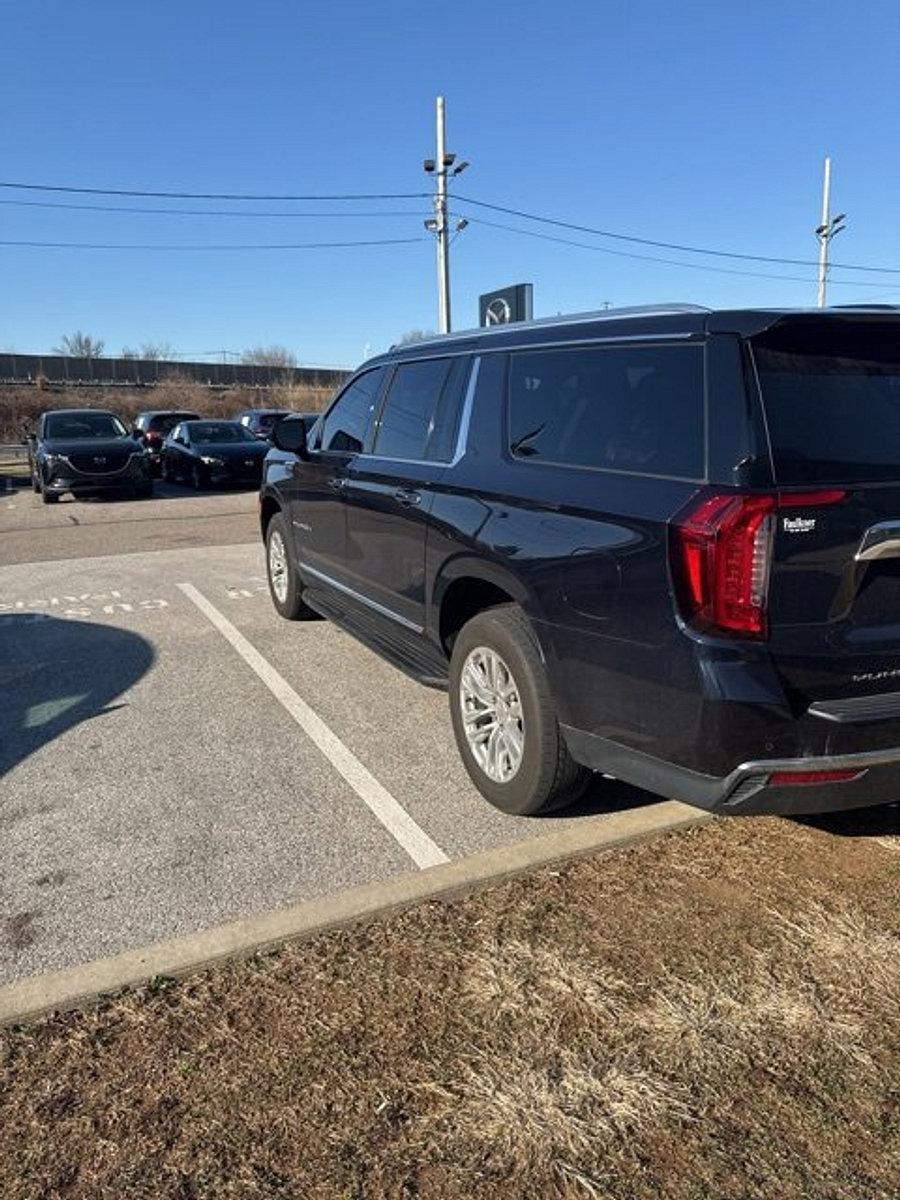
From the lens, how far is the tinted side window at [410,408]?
4.48 m

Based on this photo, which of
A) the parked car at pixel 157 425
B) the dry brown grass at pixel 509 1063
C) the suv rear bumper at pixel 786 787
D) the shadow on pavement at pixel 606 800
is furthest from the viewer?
the parked car at pixel 157 425

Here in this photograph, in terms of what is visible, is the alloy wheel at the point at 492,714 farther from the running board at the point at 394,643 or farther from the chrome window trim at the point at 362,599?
the chrome window trim at the point at 362,599

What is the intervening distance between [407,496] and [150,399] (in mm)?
52111

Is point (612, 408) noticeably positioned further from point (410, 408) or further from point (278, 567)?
point (278, 567)

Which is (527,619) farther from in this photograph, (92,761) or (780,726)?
(92,761)

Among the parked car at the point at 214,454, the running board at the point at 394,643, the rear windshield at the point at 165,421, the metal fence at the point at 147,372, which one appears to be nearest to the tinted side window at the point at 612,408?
the running board at the point at 394,643

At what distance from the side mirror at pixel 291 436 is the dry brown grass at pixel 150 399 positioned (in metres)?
39.5

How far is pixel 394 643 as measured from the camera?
15.6 feet

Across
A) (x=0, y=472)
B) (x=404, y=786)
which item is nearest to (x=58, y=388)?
(x=0, y=472)

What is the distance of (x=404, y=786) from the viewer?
4125mm

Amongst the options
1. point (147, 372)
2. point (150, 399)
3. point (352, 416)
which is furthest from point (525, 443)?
point (147, 372)

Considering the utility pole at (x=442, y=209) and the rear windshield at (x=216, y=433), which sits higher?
the utility pole at (x=442, y=209)

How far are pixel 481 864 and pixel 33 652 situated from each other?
431cm

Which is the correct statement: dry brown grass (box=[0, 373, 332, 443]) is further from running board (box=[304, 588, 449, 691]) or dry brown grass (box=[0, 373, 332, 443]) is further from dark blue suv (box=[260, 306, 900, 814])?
dark blue suv (box=[260, 306, 900, 814])
